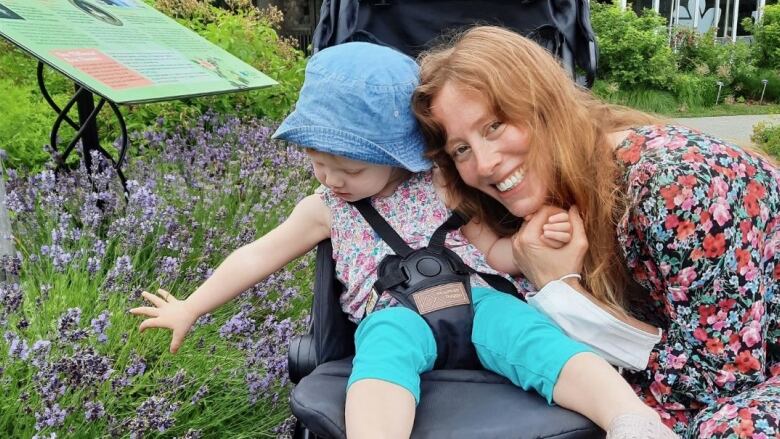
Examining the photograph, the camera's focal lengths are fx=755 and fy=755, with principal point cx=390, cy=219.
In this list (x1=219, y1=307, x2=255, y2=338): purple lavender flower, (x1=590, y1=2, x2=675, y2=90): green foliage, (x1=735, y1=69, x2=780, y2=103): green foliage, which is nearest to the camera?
(x1=219, y1=307, x2=255, y2=338): purple lavender flower

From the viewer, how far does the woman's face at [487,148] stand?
181 centimetres

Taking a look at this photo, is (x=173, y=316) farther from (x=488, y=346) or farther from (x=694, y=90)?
(x=694, y=90)

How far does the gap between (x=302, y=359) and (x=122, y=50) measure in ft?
6.21

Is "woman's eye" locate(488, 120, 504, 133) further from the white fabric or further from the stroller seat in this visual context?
the stroller seat

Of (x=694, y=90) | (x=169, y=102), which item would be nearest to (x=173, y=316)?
(x=169, y=102)

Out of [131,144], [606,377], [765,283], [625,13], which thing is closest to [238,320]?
[606,377]

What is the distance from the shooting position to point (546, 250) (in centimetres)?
187

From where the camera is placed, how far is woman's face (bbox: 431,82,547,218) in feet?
5.93

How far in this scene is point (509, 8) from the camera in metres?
2.93

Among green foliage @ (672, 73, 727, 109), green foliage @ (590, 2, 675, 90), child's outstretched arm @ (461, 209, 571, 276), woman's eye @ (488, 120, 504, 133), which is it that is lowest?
green foliage @ (672, 73, 727, 109)

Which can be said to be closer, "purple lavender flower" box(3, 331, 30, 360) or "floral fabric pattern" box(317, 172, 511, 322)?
"purple lavender flower" box(3, 331, 30, 360)

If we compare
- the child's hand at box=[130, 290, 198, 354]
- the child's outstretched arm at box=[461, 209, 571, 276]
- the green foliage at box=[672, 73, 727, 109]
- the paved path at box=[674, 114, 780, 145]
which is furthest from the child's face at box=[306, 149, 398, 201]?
the green foliage at box=[672, 73, 727, 109]

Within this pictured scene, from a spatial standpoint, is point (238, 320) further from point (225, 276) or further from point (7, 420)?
point (7, 420)

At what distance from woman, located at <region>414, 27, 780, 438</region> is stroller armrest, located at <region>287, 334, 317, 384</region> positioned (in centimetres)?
59
